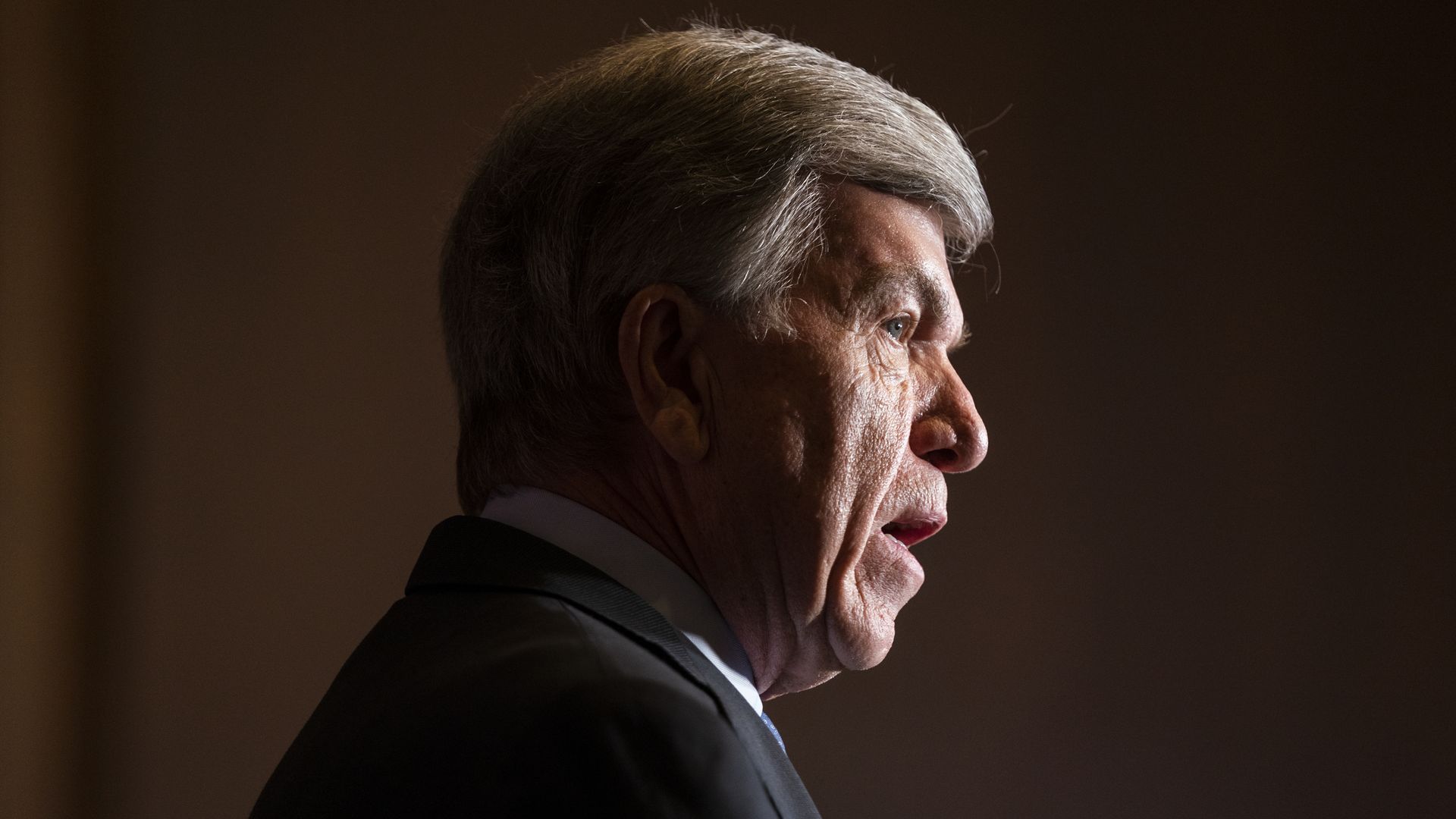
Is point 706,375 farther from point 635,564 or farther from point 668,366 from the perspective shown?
point 635,564

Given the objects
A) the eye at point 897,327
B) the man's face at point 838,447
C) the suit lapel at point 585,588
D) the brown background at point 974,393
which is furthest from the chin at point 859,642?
the brown background at point 974,393

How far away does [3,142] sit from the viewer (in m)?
2.14

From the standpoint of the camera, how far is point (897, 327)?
1025 mm

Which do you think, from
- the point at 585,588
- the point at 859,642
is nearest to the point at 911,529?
the point at 859,642

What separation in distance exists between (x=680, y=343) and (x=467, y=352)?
0.72 ft

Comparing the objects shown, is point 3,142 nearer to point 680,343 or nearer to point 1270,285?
point 680,343

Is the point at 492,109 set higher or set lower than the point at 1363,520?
higher

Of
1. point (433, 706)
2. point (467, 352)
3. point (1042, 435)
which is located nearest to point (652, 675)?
point (433, 706)

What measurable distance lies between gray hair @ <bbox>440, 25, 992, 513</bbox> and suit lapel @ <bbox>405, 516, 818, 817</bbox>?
98 millimetres

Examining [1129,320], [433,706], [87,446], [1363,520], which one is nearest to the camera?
[433,706]

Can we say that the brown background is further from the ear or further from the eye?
the ear

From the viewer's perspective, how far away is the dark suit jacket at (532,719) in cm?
67

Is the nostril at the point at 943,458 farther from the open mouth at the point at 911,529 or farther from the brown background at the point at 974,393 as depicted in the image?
the brown background at the point at 974,393

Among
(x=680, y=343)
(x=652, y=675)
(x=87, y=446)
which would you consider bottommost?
(x=87, y=446)
